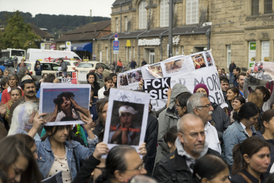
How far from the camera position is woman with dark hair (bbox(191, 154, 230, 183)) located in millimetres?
2939

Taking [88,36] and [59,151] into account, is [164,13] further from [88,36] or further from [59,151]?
[59,151]

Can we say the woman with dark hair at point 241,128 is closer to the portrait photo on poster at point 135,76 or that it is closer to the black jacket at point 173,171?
the black jacket at point 173,171

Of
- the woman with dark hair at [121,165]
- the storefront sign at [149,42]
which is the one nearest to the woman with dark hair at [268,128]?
the woman with dark hair at [121,165]

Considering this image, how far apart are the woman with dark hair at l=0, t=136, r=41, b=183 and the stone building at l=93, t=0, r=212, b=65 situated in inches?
1114

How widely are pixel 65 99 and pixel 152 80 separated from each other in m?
3.21

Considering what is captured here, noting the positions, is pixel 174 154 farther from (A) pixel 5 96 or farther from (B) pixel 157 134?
(A) pixel 5 96

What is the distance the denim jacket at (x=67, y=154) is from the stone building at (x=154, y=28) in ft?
89.5

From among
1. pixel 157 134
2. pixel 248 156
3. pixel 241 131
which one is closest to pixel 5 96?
pixel 157 134

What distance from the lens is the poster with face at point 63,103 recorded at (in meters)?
3.58

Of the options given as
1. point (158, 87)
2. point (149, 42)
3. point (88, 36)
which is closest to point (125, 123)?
point (158, 87)

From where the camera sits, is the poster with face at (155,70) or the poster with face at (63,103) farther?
the poster with face at (155,70)

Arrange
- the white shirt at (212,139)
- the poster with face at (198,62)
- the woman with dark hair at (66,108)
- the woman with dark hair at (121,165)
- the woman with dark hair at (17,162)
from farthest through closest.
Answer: the poster with face at (198,62) < the white shirt at (212,139) < the woman with dark hair at (66,108) < the woman with dark hair at (121,165) < the woman with dark hair at (17,162)

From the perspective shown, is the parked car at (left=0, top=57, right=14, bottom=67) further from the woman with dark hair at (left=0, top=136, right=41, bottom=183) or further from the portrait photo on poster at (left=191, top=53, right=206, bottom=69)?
the woman with dark hair at (left=0, top=136, right=41, bottom=183)

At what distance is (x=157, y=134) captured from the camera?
4621mm
